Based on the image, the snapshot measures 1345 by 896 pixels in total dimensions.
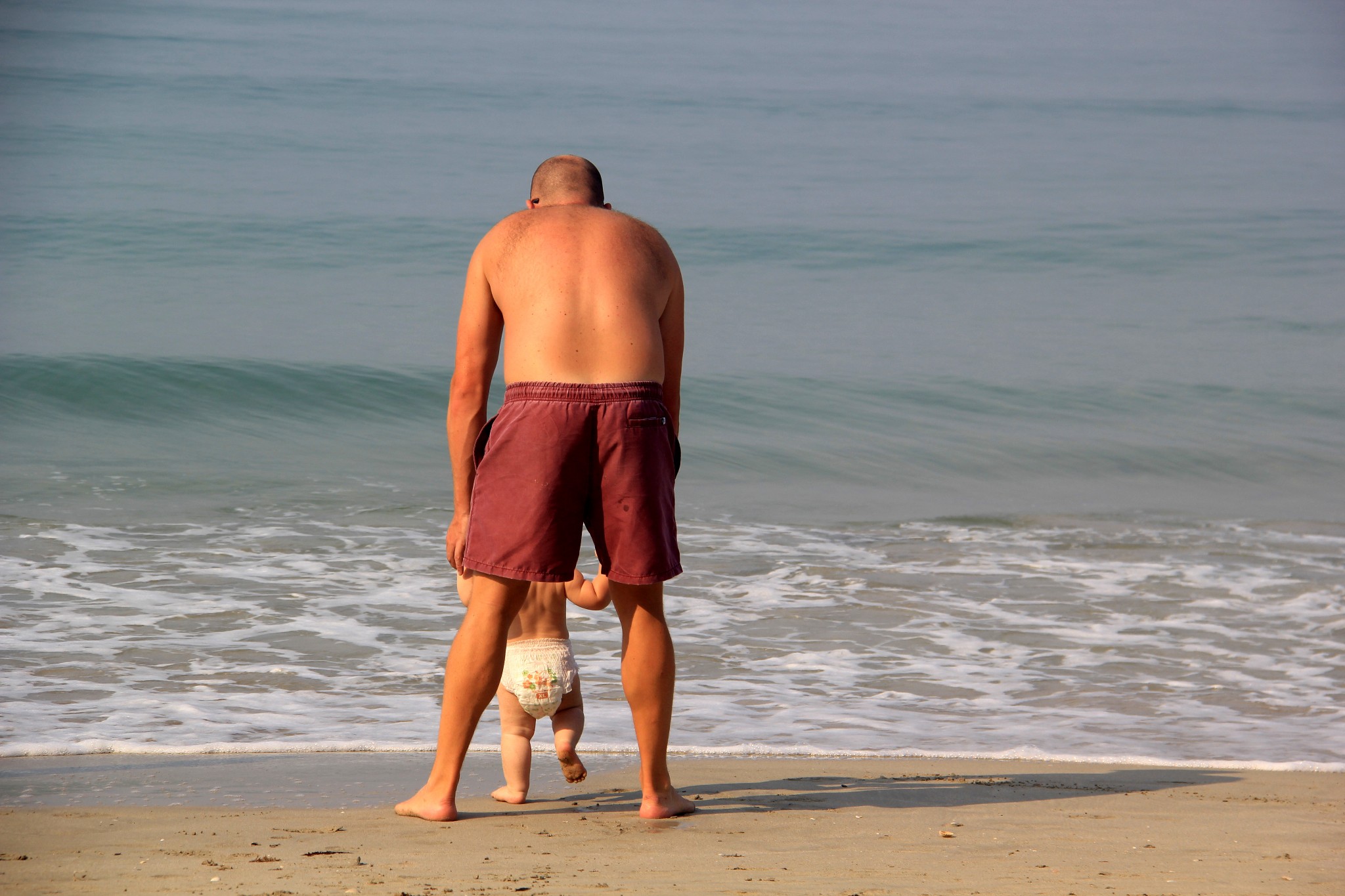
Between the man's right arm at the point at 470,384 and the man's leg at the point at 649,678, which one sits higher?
the man's right arm at the point at 470,384

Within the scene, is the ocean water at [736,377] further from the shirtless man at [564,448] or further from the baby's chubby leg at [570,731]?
the shirtless man at [564,448]

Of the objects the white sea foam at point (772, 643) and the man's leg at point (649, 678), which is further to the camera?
the white sea foam at point (772, 643)

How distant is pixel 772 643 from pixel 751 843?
8.54 feet

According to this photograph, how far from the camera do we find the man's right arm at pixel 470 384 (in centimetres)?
300

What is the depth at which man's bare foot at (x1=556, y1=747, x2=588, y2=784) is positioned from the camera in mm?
3203

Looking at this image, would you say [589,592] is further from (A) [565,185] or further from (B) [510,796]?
(A) [565,185]

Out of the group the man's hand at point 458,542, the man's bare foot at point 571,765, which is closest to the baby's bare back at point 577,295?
the man's hand at point 458,542

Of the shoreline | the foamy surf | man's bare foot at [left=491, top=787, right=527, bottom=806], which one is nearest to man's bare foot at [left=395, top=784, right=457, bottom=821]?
man's bare foot at [left=491, top=787, right=527, bottom=806]

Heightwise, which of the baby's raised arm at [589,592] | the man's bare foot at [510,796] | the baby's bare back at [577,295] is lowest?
the man's bare foot at [510,796]

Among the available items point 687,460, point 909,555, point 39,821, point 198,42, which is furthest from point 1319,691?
Answer: point 198,42

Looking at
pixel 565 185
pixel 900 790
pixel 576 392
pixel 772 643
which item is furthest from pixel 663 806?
pixel 772 643

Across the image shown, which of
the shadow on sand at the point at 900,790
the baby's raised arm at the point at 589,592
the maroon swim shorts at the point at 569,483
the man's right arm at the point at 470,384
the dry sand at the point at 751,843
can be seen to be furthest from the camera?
the shadow on sand at the point at 900,790

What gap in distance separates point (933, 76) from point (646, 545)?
122ft

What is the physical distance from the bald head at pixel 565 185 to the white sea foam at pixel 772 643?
5.76 ft
